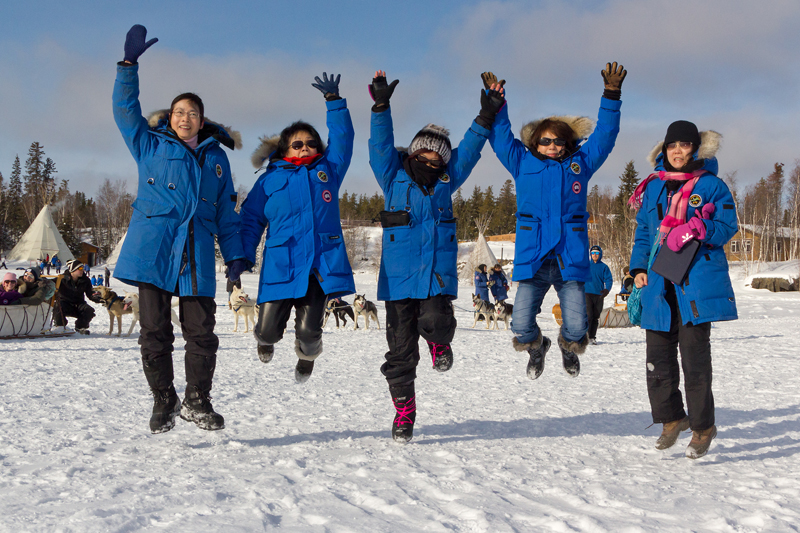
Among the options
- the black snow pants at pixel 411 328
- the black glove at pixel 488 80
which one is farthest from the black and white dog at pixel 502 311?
the black snow pants at pixel 411 328

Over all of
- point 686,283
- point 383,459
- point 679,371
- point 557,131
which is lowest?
point 383,459

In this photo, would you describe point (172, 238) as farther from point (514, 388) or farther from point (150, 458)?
point (514, 388)

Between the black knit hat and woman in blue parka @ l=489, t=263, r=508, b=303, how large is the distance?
473 inches

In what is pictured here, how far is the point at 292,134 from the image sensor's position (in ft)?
13.4

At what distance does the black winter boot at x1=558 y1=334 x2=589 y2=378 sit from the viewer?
4242 mm

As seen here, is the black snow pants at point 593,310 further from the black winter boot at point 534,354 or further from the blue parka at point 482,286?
the blue parka at point 482,286

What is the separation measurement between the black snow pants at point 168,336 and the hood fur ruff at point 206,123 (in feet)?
3.32

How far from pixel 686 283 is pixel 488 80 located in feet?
6.15

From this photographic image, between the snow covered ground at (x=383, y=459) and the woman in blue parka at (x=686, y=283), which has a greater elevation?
the woman in blue parka at (x=686, y=283)

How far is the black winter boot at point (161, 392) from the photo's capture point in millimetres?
3500

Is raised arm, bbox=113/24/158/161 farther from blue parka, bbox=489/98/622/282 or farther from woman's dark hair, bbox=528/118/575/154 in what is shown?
woman's dark hair, bbox=528/118/575/154

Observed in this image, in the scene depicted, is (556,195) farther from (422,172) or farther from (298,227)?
(298,227)

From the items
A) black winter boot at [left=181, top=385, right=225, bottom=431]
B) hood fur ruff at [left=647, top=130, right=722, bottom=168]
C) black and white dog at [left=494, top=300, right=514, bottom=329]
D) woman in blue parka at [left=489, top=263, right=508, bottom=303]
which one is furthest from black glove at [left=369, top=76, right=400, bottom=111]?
woman in blue parka at [left=489, top=263, right=508, bottom=303]

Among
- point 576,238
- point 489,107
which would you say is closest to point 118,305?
point 489,107
